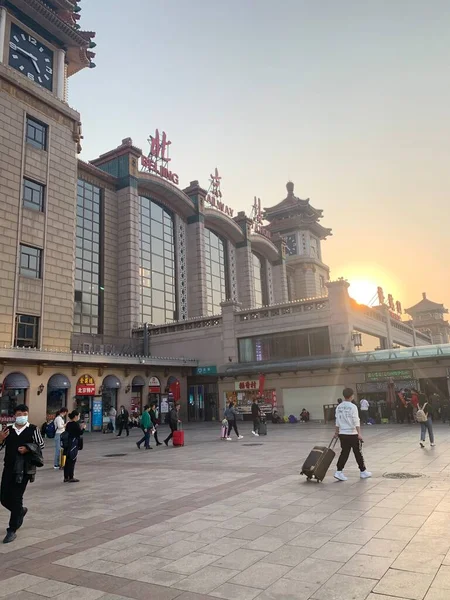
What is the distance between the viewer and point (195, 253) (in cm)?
4872

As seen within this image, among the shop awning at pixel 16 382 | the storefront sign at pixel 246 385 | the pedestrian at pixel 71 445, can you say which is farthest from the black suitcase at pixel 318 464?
the storefront sign at pixel 246 385

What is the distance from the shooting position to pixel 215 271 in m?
53.0

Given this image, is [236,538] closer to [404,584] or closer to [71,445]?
[404,584]

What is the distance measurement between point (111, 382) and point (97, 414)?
8.03ft

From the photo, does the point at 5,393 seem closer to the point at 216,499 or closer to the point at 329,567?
the point at 216,499

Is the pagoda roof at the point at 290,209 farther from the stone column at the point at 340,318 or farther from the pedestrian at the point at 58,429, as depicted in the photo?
the pedestrian at the point at 58,429

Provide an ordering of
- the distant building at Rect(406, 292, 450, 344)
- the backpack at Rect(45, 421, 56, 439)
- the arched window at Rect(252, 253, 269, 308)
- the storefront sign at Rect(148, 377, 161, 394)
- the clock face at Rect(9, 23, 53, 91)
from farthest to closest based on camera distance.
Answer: the distant building at Rect(406, 292, 450, 344) < the arched window at Rect(252, 253, 269, 308) < the storefront sign at Rect(148, 377, 161, 394) < the clock face at Rect(9, 23, 53, 91) < the backpack at Rect(45, 421, 56, 439)

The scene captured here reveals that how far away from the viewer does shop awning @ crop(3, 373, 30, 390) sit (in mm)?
25359

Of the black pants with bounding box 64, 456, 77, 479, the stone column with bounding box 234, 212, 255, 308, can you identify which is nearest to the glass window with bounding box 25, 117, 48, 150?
the black pants with bounding box 64, 456, 77, 479

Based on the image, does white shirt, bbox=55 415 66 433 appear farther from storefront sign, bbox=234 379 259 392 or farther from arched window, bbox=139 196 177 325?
arched window, bbox=139 196 177 325

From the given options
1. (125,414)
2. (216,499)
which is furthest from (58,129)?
(216,499)

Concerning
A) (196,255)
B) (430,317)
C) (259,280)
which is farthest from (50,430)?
(430,317)

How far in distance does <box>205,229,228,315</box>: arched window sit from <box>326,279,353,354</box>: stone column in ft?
64.2

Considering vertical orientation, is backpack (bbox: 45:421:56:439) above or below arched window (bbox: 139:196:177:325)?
below
